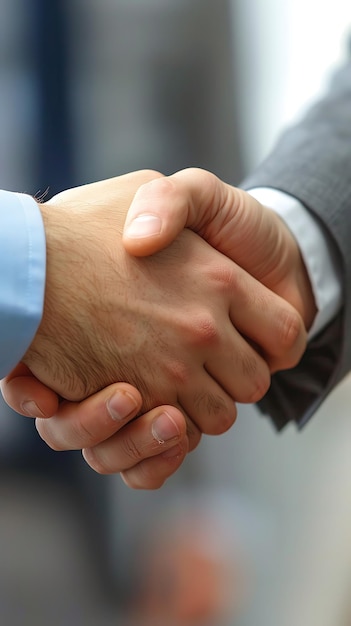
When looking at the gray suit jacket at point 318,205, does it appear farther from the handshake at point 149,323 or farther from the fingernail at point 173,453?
the fingernail at point 173,453

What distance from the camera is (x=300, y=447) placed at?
2217 millimetres

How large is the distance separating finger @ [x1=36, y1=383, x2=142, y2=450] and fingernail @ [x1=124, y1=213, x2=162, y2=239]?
0.15m

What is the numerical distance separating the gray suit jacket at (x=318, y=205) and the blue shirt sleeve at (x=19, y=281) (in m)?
0.41

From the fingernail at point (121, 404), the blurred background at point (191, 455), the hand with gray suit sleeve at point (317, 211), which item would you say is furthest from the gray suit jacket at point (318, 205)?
the blurred background at point (191, 455)

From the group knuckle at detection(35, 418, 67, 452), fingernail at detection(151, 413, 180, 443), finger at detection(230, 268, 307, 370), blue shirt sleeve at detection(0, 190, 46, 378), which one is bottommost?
knuckle at detection(35, 418, 67, 452)

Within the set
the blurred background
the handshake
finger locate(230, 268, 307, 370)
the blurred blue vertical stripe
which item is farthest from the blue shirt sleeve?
the blurred blue vertical stripe

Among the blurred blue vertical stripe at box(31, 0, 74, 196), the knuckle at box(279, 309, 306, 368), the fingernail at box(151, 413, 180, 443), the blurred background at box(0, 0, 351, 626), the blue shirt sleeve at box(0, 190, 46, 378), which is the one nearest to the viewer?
the blue shirt sleeve at box(0, 190, 46, 378)

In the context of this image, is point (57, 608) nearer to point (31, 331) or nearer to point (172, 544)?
point (172, 544)

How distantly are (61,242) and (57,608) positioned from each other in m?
1.33

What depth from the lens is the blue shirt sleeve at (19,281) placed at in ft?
2.24

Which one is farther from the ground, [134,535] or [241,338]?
[241,338]

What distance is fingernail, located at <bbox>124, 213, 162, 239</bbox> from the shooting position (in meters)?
0.77

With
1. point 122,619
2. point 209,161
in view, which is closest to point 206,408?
point 122,619

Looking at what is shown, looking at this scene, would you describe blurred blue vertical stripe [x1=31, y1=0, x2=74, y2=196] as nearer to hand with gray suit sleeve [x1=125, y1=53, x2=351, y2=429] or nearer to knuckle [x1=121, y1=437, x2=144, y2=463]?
hand with gray suit sleeve [x1=125, y1=53, x2=351, y2=429]
